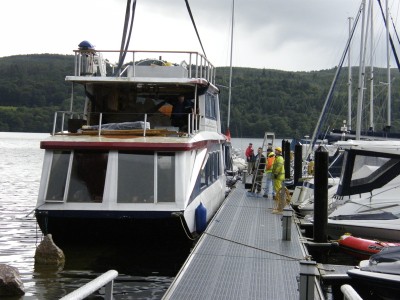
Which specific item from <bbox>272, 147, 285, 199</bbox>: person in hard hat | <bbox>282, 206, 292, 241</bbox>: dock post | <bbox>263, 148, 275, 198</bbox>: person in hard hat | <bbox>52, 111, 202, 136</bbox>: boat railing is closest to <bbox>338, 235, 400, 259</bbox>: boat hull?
<bbox>282, 206, 292, 241</bbox>: dock post

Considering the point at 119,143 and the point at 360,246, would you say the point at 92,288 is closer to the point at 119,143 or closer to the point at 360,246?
the point at 119,143

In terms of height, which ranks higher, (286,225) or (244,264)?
(286,225)

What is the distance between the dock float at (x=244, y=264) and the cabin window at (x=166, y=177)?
132 centimetres

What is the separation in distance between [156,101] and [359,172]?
7.25 metres

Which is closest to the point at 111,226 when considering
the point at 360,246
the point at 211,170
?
the point at 360,246

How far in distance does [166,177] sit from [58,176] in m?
2.57

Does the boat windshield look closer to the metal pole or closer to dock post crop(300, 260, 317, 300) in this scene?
dock post crop(300, 260, 317, 300)

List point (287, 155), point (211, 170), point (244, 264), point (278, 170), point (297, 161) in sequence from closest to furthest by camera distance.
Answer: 1. point (244, 264)
2. point (211, 170)
3. point (278, 170)
4. point (297, 161)
5. point (287, 155)

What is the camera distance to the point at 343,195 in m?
19.7

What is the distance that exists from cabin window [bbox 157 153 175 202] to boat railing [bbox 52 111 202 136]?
1145 mm

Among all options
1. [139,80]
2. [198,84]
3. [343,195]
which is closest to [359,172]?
[343,195]

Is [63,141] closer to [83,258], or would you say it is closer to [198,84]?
[83,258]

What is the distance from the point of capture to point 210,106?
23672mm

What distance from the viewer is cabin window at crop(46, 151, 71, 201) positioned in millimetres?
15914
